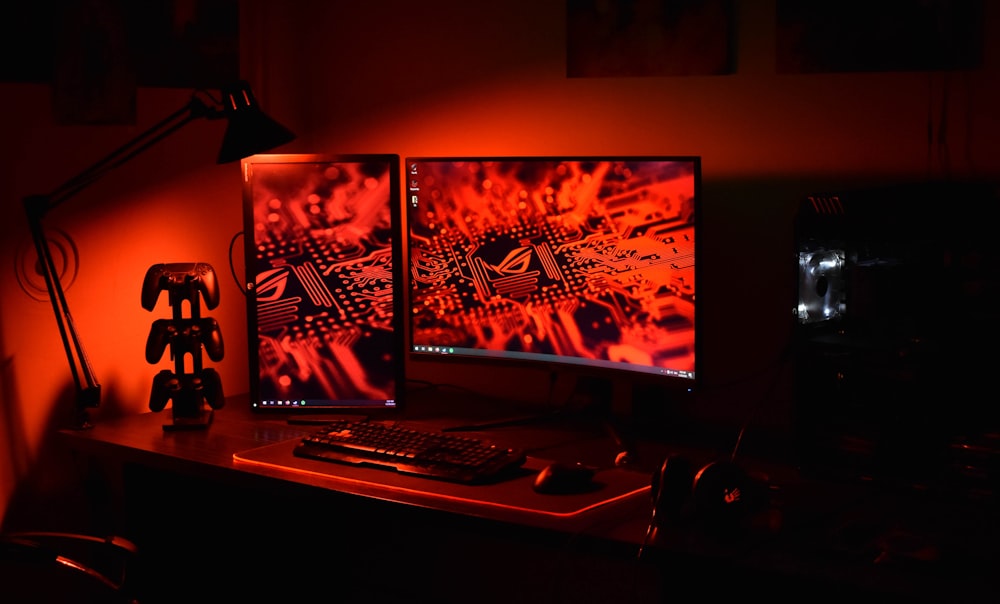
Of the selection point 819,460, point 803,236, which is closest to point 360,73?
point 803,236

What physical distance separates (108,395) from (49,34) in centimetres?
72

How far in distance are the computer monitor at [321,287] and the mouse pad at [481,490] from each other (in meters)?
0.34

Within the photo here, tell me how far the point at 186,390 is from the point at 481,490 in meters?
0.71

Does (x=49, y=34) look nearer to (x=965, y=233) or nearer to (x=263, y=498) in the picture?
(x=263, y=498)

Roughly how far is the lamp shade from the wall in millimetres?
356

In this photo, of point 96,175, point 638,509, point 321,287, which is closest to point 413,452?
point 638,509

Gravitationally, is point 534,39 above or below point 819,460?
above

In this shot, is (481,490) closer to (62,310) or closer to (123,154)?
(62,310)

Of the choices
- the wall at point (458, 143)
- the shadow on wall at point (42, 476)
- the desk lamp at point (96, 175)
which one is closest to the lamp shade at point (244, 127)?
the desk lamp at point (96, 175)

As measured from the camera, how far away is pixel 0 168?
6.25 ft

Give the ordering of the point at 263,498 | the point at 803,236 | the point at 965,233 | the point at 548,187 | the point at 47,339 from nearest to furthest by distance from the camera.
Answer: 1. the point at 965,233
2. the point at 803,236
3. the point at 548,187
4. the point at 47,339
5. the point at 263,498

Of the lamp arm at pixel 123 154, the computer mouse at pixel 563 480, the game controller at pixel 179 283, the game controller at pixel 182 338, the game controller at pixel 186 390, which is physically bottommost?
the computer mouse at pixel 563 480

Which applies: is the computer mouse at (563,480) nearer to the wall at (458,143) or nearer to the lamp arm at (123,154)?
the wall at (458,143)

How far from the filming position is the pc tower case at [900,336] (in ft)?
4.55
